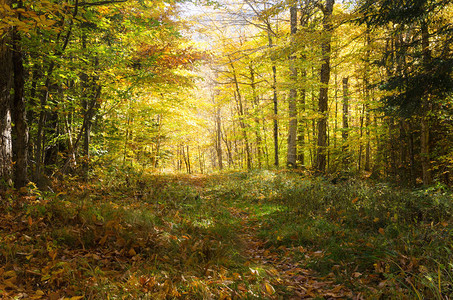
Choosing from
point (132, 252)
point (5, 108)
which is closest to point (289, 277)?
point (132, 252)

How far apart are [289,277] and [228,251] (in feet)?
3.47

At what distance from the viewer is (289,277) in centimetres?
377

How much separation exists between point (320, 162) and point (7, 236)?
10.9 metres

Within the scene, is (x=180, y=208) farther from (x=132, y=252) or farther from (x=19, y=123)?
(x=19, y=123)

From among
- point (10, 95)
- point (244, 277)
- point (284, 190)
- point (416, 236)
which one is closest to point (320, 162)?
point (284, 190)

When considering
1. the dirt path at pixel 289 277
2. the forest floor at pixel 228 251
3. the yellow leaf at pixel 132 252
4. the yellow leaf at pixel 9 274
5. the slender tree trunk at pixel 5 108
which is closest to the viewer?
the yellow leaf at pixel 9 274

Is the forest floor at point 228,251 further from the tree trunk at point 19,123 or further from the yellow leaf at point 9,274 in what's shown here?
the tree trunk at point 19,123

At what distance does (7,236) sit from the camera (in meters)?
3.55

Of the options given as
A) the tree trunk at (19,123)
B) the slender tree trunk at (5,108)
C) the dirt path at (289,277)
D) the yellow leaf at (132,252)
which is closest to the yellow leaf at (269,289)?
the dirt path at (289,277)

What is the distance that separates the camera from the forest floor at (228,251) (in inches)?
115

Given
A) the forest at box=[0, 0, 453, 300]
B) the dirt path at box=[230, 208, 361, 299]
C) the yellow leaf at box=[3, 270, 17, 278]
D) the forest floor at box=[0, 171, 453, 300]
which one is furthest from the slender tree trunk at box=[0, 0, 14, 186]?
the dirt path at box=[230, 208, 361, 299]

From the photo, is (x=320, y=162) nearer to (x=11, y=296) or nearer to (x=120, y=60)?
(x=120, y=60)

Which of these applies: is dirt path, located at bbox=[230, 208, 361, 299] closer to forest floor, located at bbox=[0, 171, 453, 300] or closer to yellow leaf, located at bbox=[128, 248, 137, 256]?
forest floor, located at bbox=[0, 171, 453, 300]

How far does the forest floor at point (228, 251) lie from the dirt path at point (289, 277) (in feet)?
0.05
